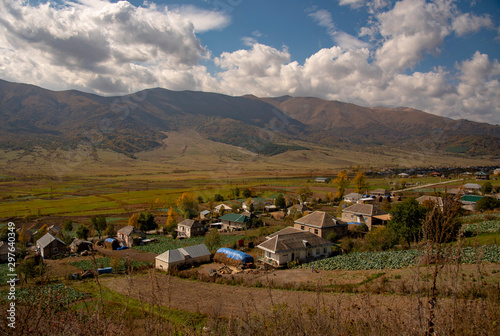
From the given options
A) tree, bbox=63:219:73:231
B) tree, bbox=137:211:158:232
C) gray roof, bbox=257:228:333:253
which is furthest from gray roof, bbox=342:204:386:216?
tree, bbox=63:219:73:231

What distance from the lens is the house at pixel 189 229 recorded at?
34.9 meters

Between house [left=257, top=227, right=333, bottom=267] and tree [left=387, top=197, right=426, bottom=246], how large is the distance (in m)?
5.35

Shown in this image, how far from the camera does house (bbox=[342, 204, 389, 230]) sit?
101 feet

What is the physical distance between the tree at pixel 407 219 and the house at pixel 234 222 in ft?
65.6

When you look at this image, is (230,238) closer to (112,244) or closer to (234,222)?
(234,222)

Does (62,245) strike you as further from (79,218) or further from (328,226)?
(328,226)

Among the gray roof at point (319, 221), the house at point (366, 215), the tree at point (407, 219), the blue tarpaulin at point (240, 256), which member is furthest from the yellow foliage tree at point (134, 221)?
the tree at point (407, 219)

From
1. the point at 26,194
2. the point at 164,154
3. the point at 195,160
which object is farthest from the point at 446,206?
the point at 164,154

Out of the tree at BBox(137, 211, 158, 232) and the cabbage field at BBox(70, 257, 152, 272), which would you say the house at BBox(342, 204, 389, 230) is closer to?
the cabbage field at BBox(70, 257, 152, 272)

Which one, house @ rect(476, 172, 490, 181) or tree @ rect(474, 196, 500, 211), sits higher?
house @ rect(476, 172, 490, 181)

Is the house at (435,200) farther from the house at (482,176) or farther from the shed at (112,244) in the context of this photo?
the house at (482,176)

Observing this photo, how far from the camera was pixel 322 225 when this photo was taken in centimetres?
2656

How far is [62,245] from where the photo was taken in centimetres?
2756

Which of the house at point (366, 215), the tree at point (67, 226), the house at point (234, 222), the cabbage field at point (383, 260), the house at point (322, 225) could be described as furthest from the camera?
the house at point (234, 222)
